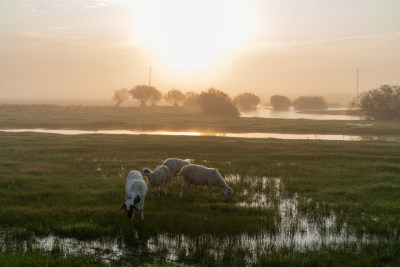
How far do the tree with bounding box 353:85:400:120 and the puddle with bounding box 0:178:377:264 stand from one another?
231 feet

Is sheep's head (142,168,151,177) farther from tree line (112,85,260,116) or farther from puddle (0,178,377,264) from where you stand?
tree line (112,85,260,116)

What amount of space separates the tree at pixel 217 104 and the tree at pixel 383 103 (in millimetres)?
33856

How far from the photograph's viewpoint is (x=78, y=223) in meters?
12.0

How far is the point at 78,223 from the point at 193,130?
45.0 metres

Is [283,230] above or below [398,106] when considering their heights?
below

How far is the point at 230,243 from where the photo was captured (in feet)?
36.1

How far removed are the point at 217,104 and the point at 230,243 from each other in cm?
8584

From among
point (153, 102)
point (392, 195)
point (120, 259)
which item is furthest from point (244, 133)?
point (153, 102)

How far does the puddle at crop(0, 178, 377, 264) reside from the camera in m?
10.2

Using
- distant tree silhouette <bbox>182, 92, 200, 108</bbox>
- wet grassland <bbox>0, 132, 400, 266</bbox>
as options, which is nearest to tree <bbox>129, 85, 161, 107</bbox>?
distant tree silhouette <bbox>182, 92, 200, 108</bbox>

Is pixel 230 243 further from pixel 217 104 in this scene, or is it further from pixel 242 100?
pixel 242 100

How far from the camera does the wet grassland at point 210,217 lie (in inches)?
397

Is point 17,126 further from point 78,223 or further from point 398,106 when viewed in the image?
point 398,106

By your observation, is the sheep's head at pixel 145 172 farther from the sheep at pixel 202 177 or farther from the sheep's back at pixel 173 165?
the sheep's back at pixel 173 165
